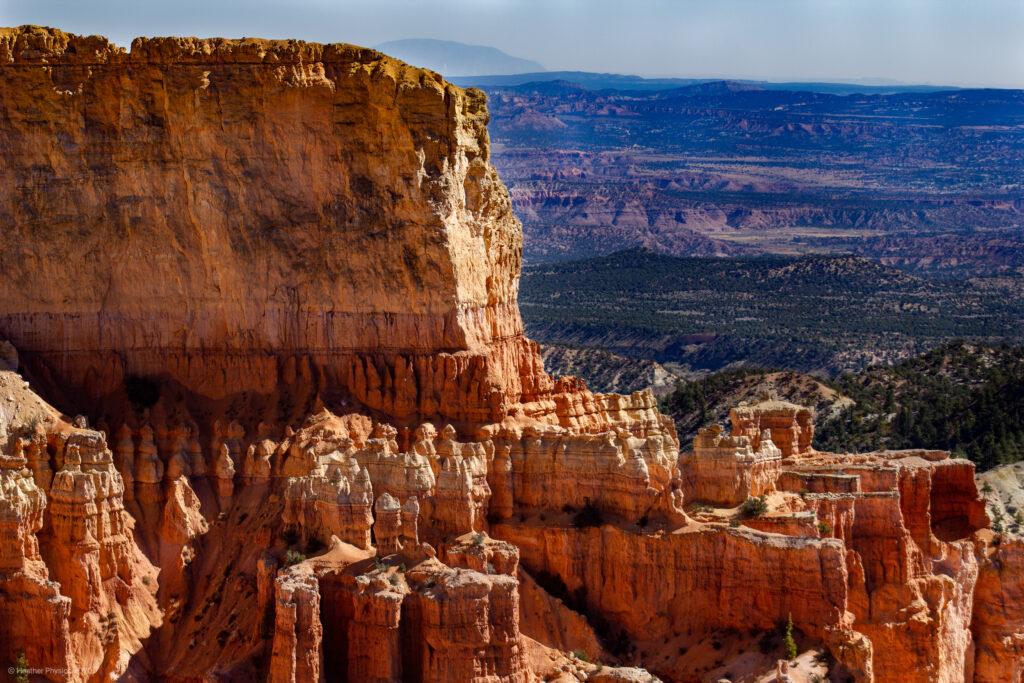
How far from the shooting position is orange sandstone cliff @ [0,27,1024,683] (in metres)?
56.4

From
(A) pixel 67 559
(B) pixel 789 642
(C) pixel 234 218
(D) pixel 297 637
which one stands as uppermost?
(C) pixel 234 218

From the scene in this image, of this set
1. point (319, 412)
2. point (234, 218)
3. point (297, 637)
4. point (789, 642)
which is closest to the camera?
point (297, 637)

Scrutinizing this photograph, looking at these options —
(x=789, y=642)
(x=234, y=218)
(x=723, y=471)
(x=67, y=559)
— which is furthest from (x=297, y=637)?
(x=723, y=471)

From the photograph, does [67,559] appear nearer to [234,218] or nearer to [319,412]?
[319,412]

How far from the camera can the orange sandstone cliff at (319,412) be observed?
56438 millimetres

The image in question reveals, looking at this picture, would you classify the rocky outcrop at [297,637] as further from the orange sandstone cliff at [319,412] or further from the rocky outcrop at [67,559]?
the rocky outcrop at [67,559]

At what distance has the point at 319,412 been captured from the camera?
61.7 m

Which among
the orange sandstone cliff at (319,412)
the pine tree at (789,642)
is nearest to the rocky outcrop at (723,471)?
the orange sandstone cliff at (319,412)

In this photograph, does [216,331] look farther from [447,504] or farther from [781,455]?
[781,455]

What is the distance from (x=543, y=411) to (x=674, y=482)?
301 inches

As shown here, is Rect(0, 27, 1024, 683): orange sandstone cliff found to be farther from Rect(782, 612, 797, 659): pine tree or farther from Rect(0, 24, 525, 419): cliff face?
Rect(782, 612, 797, 659): pine tree

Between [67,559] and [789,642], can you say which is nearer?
[67,559]

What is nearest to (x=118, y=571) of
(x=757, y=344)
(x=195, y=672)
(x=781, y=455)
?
(x=195, y=672)

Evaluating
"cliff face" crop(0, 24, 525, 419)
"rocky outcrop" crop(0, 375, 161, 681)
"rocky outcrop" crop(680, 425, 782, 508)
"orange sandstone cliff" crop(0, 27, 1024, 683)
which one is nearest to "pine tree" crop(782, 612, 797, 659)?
"orange sandstone cliff" crop(0, 27, 1024, 683)
